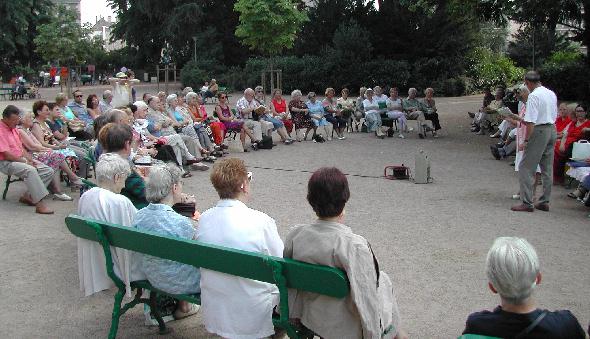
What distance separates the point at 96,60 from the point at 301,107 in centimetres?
4415

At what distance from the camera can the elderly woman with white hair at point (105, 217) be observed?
15.2 ft

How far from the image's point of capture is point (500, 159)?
536 inches

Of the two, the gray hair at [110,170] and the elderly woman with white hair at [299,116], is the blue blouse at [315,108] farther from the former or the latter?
the gray hair at [110,170]

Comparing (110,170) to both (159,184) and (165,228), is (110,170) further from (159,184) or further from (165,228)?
(165,228)

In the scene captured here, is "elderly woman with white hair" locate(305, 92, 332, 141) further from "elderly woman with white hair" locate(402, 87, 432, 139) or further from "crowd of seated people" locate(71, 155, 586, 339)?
"crowd of seated people" locate(71, 155, 586, 339)

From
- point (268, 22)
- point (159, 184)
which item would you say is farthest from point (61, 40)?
point (159, 184)

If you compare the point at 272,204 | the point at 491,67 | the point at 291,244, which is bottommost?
the point at 272,204

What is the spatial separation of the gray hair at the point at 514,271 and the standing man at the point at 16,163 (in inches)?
278

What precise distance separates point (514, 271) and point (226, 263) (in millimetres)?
1575

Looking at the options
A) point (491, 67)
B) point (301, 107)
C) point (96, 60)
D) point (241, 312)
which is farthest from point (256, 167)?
point (96, 60)

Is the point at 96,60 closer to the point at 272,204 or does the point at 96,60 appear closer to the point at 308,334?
the point at 272,204

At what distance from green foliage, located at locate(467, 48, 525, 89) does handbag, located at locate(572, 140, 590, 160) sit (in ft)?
81.4

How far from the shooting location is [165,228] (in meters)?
4.47

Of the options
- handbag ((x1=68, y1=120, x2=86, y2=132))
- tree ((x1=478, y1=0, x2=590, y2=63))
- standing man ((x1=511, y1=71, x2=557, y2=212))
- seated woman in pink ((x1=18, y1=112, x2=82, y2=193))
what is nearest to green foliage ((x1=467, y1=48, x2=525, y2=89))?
tree ((x1=478, y1=0, x2=590, y2=63))
